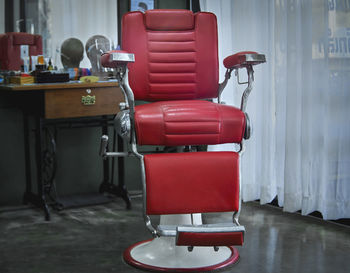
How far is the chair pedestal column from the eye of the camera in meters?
2.41

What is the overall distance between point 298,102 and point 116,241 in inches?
55.4

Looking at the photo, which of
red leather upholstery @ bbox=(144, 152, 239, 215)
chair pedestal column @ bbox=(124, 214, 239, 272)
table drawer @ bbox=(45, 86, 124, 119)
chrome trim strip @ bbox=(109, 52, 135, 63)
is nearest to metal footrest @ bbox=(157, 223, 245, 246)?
red leather upholstery @ bbox=(144, 152, 239, 215)

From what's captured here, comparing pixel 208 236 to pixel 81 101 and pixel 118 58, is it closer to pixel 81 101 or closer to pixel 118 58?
pixel 118 58

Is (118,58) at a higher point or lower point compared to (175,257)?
higher

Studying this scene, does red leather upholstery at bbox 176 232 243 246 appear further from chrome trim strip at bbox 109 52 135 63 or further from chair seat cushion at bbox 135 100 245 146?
chrome trim strip at bbox 109 52 135 63

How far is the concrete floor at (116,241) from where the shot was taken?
8.29ft

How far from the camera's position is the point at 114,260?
2613 mm

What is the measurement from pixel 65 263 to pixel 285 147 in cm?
158

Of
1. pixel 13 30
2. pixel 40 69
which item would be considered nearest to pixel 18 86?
pixel 40 69

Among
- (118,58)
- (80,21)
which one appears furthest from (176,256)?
(80,21)

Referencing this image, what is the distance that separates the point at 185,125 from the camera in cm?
223

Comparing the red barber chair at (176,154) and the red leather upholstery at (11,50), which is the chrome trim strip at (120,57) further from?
the red leather upholstery at (11,50)

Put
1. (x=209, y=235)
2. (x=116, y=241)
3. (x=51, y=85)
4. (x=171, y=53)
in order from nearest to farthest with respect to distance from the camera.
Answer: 1. (x=209, y=235)
2. (x=171, y=53)
3. (x=116, y=241)
4. (x=51, y=85)

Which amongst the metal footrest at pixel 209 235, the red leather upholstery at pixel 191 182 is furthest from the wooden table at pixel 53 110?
the metal footrest at pixel 209 235
